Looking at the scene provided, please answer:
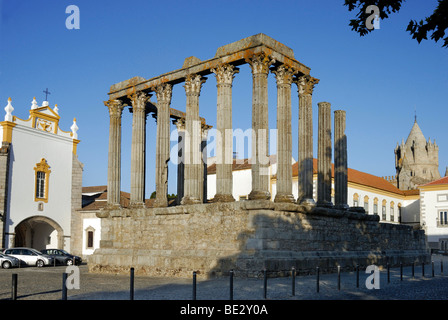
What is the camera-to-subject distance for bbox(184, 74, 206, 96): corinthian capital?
22.9m

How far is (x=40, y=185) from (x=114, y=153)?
15902mm

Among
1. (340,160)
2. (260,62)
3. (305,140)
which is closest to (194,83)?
(260,62)

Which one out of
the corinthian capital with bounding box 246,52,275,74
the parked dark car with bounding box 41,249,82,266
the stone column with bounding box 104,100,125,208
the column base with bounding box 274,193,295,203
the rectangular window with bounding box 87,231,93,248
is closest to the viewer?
the corinthian capital with bounding box 246,52,275,74

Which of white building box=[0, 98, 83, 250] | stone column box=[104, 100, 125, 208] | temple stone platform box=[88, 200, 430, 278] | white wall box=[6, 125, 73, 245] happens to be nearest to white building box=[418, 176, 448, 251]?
temple stone platform box=[88, 200, 430, 278]

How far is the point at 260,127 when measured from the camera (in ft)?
65.6

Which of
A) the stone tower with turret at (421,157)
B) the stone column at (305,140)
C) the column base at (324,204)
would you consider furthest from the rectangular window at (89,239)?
the stone tower with turret at (421,157)

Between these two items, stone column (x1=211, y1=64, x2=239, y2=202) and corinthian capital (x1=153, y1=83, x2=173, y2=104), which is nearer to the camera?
stone column (x1=211, y1=64, x2=239, y2=202)

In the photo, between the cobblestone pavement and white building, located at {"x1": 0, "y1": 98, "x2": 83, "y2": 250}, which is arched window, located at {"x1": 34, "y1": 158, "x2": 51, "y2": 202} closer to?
white building, located at {"x1": 0, "y1": 98, "x2": 83, "y2": 250}

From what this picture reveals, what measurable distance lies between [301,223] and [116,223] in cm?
905

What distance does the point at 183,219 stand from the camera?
21.6 meters

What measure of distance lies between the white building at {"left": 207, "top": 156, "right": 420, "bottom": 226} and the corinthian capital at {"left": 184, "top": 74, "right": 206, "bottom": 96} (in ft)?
87.0

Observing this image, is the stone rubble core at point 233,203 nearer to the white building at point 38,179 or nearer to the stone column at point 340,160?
the stone column at point 340,160

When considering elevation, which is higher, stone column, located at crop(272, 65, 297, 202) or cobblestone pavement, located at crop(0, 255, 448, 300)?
stone column, located at crop(272, 65, 297, 202)
